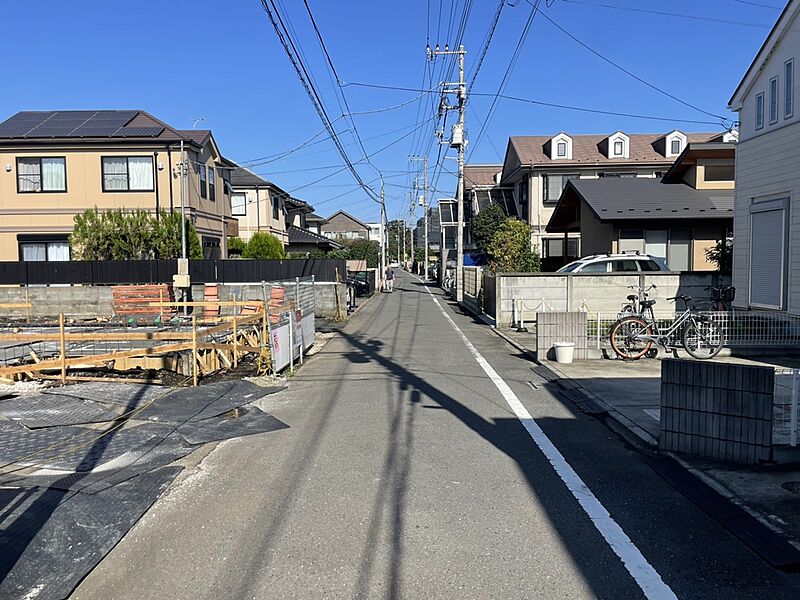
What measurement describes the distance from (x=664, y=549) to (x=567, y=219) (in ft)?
83.6

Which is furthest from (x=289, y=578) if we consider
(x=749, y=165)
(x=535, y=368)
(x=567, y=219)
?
(x=567, y=219)

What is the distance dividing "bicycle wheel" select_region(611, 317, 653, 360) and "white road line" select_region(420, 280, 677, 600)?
4394 millimetres

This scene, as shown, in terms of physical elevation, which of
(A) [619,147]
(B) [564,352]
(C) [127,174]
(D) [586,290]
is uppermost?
(A) [619,147]

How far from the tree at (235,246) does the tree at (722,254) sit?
24.4 metres

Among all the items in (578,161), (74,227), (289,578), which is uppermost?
(578,161)

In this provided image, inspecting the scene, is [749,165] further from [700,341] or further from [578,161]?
[578,161]

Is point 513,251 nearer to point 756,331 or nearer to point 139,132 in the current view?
point 139,132

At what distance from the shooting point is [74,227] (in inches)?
1075

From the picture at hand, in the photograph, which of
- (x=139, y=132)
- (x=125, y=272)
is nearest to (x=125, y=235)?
(x=125, y=272)

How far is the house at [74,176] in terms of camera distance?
2795cm

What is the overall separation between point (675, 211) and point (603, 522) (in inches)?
733

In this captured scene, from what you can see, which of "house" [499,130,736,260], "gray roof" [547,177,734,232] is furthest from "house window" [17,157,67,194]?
"house" [499,130,736,260]

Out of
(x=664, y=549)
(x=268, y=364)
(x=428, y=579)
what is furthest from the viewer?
(x=268, y=364)

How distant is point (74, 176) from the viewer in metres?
28.3
